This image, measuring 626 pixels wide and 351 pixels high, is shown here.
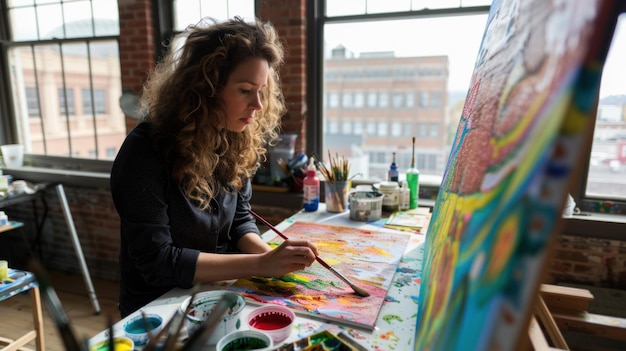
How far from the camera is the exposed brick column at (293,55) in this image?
245 cm

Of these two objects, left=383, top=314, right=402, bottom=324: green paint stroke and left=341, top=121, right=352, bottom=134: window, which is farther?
left=341, top=121, right=352, bottom=134: window

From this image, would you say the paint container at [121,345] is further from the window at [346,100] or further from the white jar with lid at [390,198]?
the window at [346,100]

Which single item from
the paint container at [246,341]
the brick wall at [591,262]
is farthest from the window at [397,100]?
the paint container at [246,341]

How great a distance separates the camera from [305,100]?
2.57 m

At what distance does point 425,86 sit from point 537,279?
7.12 ft

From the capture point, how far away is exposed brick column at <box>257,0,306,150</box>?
245 cm

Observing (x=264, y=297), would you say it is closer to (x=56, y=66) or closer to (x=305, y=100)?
(x=305, y=100)

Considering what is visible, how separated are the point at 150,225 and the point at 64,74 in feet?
Answer: 9.15

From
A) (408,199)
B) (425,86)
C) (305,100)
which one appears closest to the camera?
(408,199)

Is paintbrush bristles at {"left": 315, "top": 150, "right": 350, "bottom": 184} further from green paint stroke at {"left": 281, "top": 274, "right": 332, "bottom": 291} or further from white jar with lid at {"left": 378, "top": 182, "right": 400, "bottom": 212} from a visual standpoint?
green paint stroke at {"left": 281, "top": 274, "right": 332, "bottom": 291}

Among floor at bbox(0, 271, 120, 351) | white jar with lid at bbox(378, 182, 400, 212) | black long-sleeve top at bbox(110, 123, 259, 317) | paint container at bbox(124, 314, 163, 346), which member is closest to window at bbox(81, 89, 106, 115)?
floor at bbox(0, 271, 120, 351)

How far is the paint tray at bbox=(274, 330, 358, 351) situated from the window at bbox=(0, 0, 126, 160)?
2.81 meters

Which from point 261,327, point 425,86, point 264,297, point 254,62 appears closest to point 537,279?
point 261,327

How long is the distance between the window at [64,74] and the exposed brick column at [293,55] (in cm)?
134
